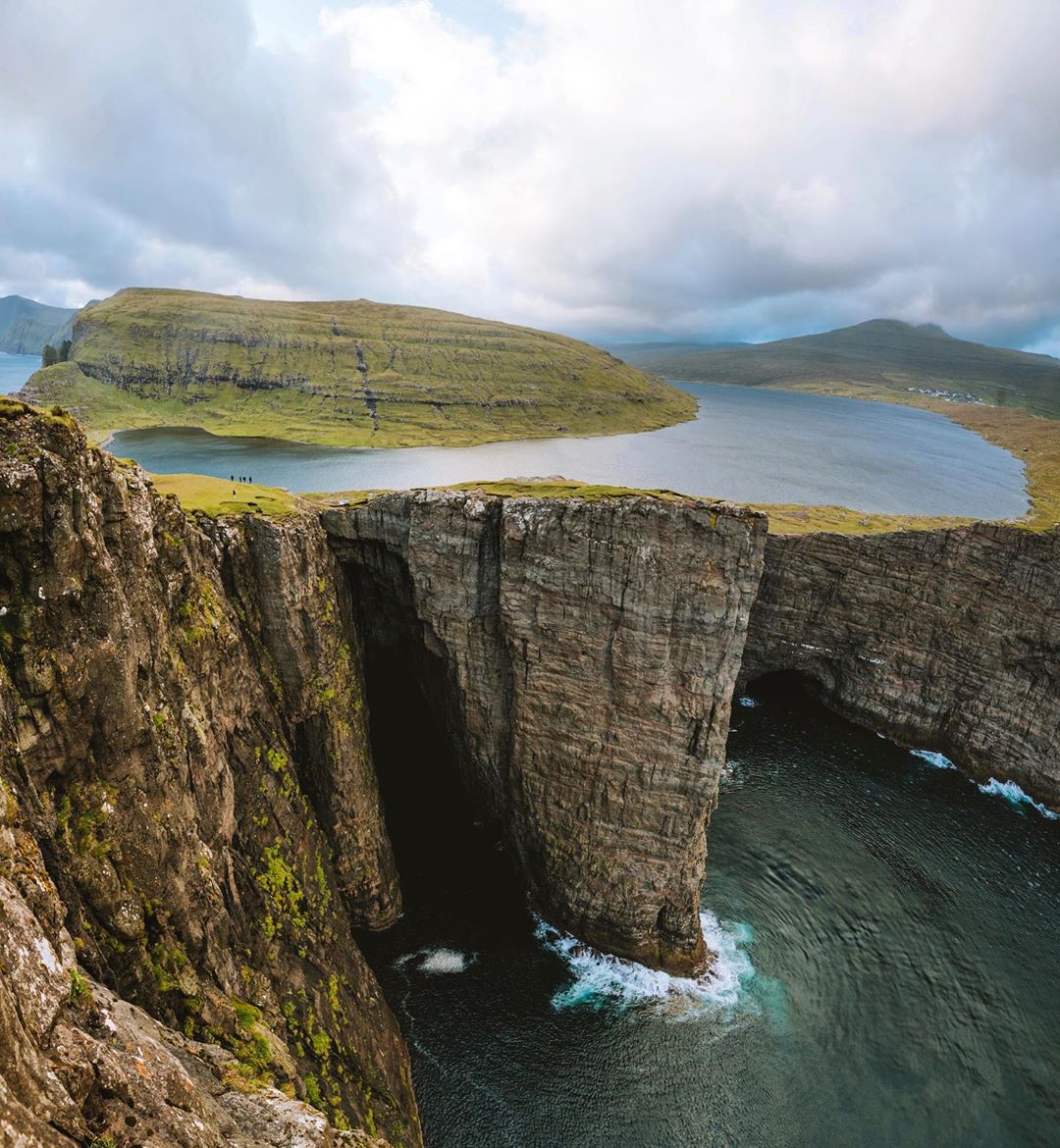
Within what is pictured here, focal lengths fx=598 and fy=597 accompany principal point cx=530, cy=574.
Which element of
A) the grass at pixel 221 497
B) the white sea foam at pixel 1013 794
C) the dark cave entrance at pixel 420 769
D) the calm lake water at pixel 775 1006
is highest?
the grass at pixel 221 497

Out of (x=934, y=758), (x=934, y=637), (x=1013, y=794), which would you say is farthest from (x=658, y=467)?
(x=1013, y=794)

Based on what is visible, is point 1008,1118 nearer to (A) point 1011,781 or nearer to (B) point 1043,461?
(A) point 1011,781

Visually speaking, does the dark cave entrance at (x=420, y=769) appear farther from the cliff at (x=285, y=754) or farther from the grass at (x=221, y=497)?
the grass at (x=221, y=497)

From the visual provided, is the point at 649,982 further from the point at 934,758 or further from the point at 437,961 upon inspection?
the point at 934,758

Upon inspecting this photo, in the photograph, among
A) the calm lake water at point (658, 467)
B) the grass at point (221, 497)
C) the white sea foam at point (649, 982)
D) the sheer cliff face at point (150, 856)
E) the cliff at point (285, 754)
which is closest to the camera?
the sheer cliff face at point (150, 856)

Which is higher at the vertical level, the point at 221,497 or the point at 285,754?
the point at 221,497

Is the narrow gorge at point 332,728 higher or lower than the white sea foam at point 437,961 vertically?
higher

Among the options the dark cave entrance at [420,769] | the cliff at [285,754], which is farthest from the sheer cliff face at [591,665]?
the dark cave entrance at [420,769]
